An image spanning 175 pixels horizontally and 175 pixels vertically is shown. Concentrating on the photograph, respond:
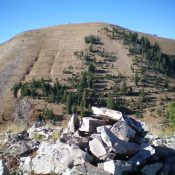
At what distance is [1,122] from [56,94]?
32.6 metres

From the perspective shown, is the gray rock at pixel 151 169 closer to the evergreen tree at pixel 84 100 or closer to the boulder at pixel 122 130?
the boulder at pixel 122 130

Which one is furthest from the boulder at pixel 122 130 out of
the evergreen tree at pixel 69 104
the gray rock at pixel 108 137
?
the evergreen tree at pixel 69 104

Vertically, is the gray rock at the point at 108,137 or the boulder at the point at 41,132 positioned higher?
the gray rock at the point at 108,137

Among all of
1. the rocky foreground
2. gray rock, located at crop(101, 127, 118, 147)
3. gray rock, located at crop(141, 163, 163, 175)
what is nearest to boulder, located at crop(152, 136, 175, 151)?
the rocky foreground

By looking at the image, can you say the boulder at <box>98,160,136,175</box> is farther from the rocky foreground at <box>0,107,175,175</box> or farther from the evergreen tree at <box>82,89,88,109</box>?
the evergreen tree at <box>82,89,88,109</box>

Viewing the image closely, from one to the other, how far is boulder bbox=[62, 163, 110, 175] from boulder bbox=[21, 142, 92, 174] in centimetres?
39

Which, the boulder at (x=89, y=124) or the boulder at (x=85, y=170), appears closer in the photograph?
the boulder at (x=85, y=170)

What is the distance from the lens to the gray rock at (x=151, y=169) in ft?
48.2

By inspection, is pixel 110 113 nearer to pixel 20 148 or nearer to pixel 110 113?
pixel 110 113

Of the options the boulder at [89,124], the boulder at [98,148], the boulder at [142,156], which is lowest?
the boulder at [142,156]

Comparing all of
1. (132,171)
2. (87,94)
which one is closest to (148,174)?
(132,171)

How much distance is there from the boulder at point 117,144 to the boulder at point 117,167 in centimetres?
66

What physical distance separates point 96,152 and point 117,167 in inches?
55.0

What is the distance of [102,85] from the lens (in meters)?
180
